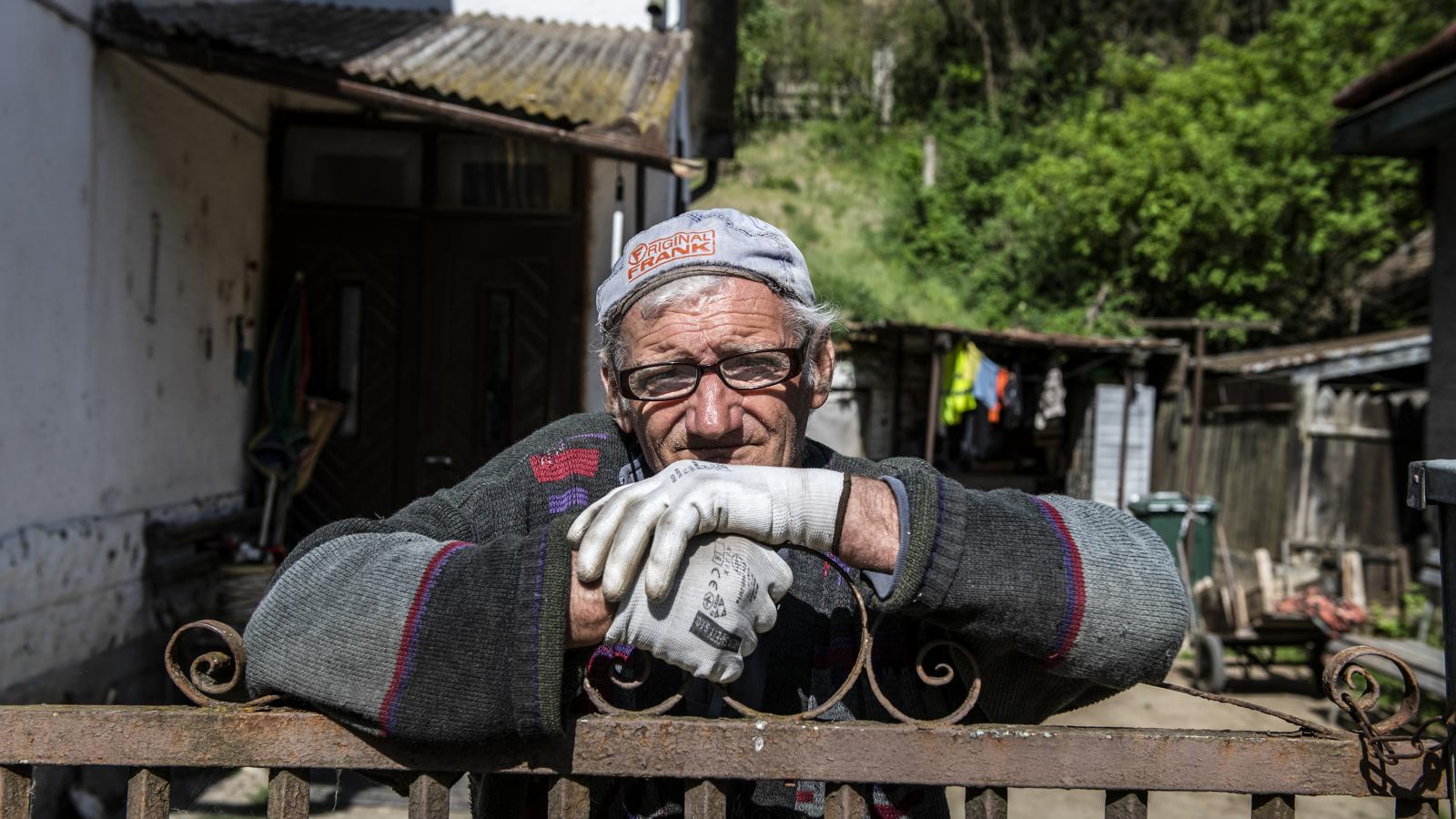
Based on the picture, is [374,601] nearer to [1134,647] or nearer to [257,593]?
[1134,647]

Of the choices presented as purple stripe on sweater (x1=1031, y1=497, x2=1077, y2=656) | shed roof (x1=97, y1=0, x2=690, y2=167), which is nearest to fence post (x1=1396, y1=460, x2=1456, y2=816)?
purple stripe on sweater (x1=1031, y1=497, x2=1077, y2=656)

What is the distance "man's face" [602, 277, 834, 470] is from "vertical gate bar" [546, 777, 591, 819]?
0.53m

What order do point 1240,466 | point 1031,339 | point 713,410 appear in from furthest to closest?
point 1240,466 → point 1031,339 → point 713,410

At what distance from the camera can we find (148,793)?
4.01 ft

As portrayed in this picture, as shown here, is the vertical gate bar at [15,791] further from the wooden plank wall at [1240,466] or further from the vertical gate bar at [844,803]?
the wooden plank wall at [1240,466]

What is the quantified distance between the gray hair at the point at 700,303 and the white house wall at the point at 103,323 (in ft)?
10.7

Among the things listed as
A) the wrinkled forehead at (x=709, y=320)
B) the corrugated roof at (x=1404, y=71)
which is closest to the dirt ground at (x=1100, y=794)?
the wrinkled forehead at (x=709, y=320)

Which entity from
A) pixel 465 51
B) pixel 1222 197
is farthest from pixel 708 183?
pixel 1222 197

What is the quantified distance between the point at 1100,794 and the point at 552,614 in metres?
4.79

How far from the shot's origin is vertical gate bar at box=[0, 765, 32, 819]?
1.23m

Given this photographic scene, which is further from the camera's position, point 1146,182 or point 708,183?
point 1146,182

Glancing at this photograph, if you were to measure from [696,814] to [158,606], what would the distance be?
15.3 ft

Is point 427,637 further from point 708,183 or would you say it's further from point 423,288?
point 708,183

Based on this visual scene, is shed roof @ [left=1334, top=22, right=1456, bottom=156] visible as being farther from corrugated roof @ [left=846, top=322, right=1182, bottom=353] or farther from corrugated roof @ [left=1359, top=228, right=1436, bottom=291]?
corrugated roof @ [left=1359, top=228, right=1436, bottom=291]
